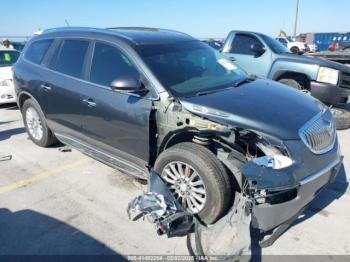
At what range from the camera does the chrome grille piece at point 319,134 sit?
3127mm

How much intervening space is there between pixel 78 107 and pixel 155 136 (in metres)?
1.30

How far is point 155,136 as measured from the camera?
3.67 m

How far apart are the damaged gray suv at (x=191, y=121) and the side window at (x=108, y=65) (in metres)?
0.01

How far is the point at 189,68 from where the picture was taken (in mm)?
4051

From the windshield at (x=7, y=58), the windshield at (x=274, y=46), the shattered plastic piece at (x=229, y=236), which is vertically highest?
the windshield at (x=274, y=46)

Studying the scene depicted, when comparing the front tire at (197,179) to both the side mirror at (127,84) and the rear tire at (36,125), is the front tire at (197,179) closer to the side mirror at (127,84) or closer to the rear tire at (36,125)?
the side mirror at (127,84)

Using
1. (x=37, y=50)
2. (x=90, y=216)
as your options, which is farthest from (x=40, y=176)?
(x=37, y=50)

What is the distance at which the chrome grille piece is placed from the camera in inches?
123

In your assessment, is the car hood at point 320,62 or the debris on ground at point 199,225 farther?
the car hood at point 320,62

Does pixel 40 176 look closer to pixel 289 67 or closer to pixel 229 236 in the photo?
pixel 229 236

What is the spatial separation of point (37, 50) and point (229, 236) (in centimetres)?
421

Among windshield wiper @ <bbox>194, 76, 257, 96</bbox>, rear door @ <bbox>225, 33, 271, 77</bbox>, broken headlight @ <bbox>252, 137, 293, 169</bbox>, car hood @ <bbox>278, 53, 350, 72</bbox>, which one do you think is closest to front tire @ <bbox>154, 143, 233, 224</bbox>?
broken headlight @ <bbox>252, 137, 293, 169</bbox>

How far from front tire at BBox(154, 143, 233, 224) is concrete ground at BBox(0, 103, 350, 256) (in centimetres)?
40

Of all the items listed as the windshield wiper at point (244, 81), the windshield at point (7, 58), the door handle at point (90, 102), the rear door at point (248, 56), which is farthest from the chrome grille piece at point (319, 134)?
the windshield at point (7, 58)
